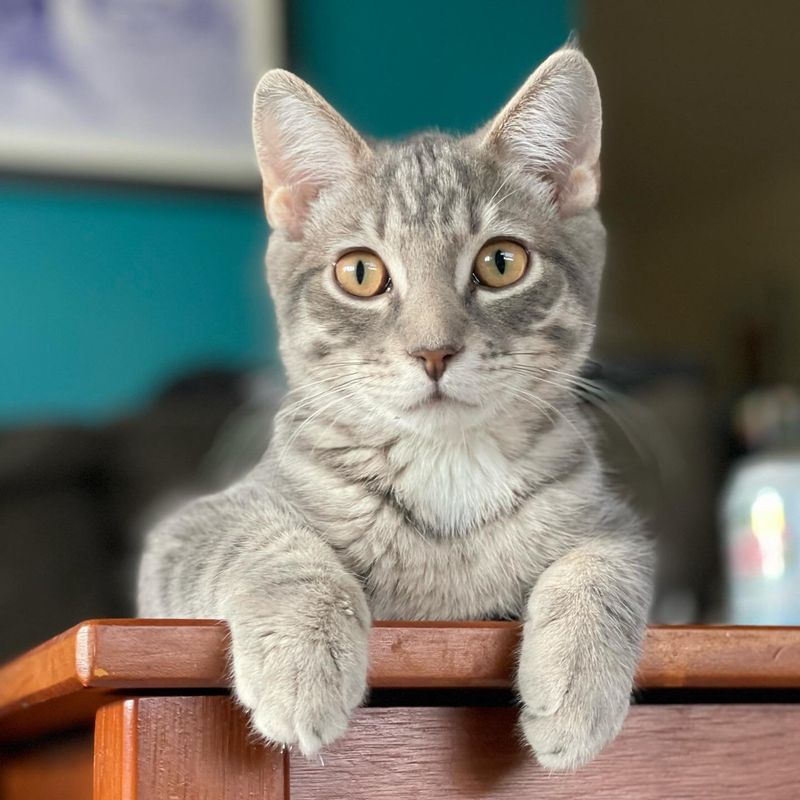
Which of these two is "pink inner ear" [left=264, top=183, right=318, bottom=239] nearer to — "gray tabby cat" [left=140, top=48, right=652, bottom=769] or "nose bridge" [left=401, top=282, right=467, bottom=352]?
"gray tabby cat" [left=140, top=48, right=652, bottom=769]

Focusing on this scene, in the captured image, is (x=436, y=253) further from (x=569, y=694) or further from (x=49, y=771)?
(x=49, y=771)

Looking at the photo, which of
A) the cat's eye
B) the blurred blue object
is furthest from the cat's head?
the blurred blue object

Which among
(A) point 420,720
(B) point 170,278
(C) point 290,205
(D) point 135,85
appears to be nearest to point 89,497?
(B) point 170,278

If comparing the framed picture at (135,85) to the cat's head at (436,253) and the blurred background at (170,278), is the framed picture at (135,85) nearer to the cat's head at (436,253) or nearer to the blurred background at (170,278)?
the blurred background at (170,278)

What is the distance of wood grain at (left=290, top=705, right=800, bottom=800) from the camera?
0.56 metres

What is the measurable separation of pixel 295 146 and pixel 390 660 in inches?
15.5

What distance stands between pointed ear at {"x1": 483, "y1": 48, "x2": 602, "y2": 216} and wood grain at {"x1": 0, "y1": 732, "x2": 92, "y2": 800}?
487mm

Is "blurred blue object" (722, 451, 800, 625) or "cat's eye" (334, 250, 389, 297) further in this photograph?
"blurred blue object" (722, 451, 800, 625)

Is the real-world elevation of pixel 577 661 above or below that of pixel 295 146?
below

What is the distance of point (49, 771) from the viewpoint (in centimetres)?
81

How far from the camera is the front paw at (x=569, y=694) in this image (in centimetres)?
58

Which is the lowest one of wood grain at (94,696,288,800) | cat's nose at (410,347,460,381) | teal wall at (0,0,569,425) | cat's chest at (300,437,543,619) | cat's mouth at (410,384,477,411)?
wood grain at (94,696,288,800)

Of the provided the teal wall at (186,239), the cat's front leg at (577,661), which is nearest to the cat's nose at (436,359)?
the cat's front leg at (577,661)

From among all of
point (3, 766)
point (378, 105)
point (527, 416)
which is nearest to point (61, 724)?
point (3, 766)
